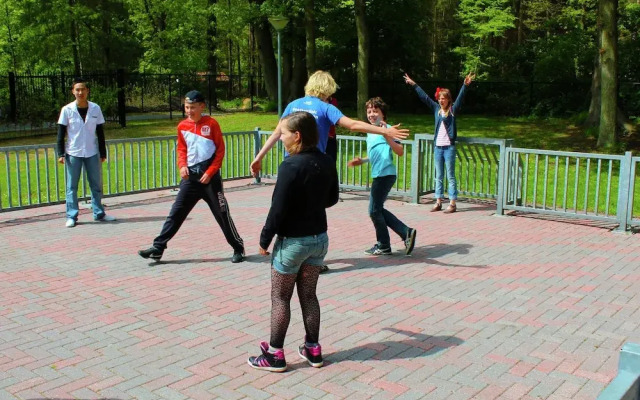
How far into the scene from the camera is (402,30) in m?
33.2

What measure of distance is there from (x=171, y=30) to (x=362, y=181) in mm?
26140

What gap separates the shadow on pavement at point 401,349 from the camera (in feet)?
16.4

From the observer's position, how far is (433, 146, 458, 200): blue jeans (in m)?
10.8

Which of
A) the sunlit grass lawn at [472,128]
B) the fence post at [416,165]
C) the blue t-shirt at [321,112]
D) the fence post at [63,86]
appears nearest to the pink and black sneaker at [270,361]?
the blue t-shirt at [321,112]

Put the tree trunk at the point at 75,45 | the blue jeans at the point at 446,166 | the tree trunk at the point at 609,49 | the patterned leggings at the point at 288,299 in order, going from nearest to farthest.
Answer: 1. the patterned leggings at the point at 288,299
2. the blue jeans at the point at 446,166
3. the tree trunk at the point at 609,49
4. the tree trunk at the point at 75,45

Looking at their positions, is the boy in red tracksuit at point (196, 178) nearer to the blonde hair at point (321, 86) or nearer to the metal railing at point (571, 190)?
the blonde hair at point (321, 86)

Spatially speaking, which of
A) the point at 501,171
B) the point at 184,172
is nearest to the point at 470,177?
the point at 501,171

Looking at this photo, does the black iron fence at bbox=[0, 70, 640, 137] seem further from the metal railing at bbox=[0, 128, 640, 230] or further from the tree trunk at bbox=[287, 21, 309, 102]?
the metal railing at bbox=[0, 128, 640, 230]

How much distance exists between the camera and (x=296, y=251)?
4426 millimetres

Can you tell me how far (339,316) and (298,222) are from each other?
1.75 metres

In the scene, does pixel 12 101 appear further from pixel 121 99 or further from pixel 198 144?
pixel 198 144

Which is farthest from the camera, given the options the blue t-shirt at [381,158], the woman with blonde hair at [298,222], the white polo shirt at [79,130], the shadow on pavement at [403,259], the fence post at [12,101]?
the fence post at [12,101]

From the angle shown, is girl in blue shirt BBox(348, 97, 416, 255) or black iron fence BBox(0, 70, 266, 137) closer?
girl in blue shirt BBox(348, 97, 416, 255)

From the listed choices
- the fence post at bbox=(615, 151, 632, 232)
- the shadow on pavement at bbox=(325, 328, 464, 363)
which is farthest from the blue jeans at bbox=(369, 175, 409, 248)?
the fence post at bbox=(615, 151, 632, 232)
